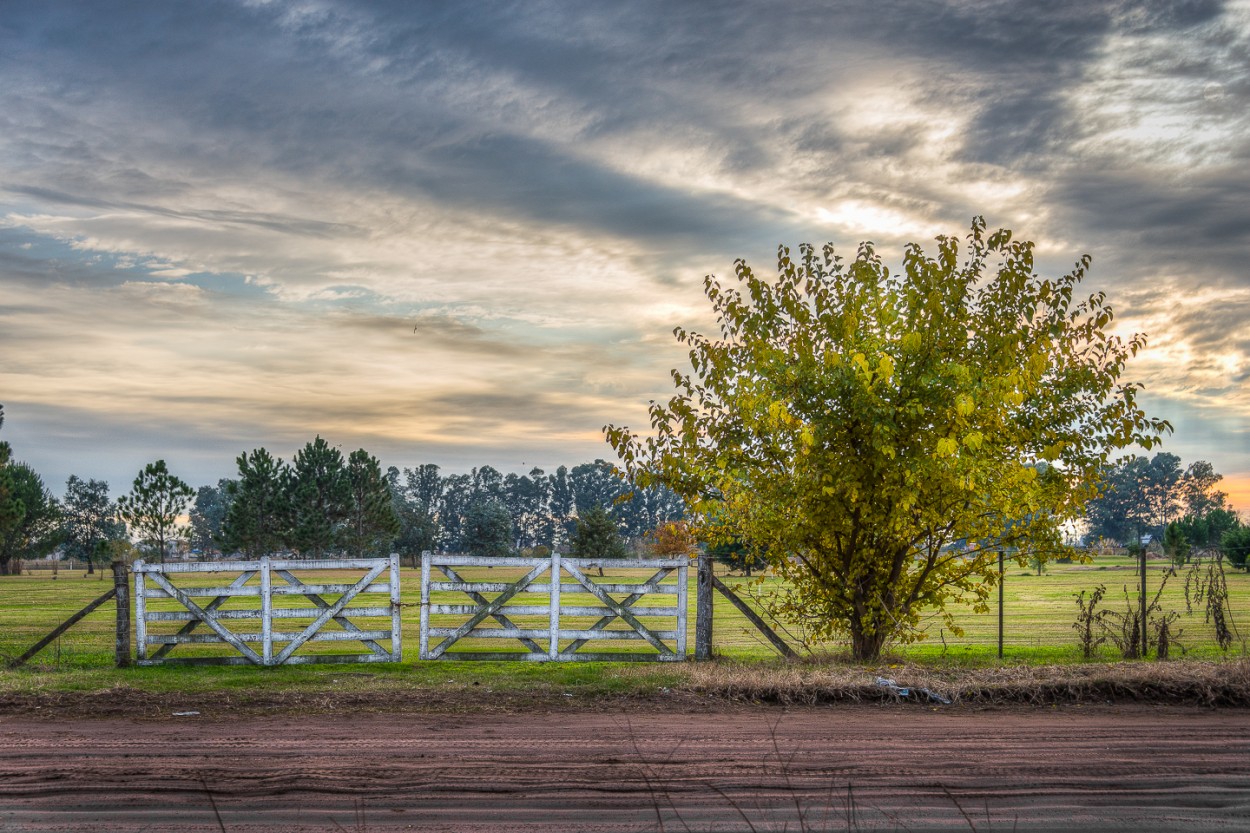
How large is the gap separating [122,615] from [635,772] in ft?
36.2

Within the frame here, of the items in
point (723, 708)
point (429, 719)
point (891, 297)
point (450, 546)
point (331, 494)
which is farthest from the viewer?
point (450, 546)

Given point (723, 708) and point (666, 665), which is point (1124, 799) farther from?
point (666, 665)

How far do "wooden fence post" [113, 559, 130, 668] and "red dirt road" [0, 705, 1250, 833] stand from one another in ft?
14.2

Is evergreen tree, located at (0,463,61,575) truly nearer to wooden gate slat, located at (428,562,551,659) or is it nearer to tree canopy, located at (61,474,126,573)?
tree canopy, located at (61,474,126,573)

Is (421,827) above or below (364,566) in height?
below

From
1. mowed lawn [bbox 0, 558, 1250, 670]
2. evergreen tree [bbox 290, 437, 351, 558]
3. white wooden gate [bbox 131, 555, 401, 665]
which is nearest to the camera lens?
white wooden gate [bbox 131, 555, 401, 665]

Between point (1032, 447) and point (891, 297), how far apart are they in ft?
10.3

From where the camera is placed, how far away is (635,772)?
8875 millimetres

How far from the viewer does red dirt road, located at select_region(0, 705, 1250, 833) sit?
24.8ft

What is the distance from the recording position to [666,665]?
15898 mm

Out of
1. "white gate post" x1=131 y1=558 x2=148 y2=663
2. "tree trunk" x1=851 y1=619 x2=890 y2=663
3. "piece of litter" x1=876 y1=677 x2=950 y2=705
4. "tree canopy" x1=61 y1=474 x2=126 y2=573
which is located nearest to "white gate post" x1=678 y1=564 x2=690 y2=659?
"tree trunk" x1=851 y1=619 x2=890 y2=663

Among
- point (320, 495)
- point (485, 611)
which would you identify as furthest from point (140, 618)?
point (320, 495)

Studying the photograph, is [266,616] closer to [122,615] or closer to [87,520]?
[122,615]

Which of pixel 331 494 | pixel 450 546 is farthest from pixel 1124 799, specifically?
pixel 450 546
